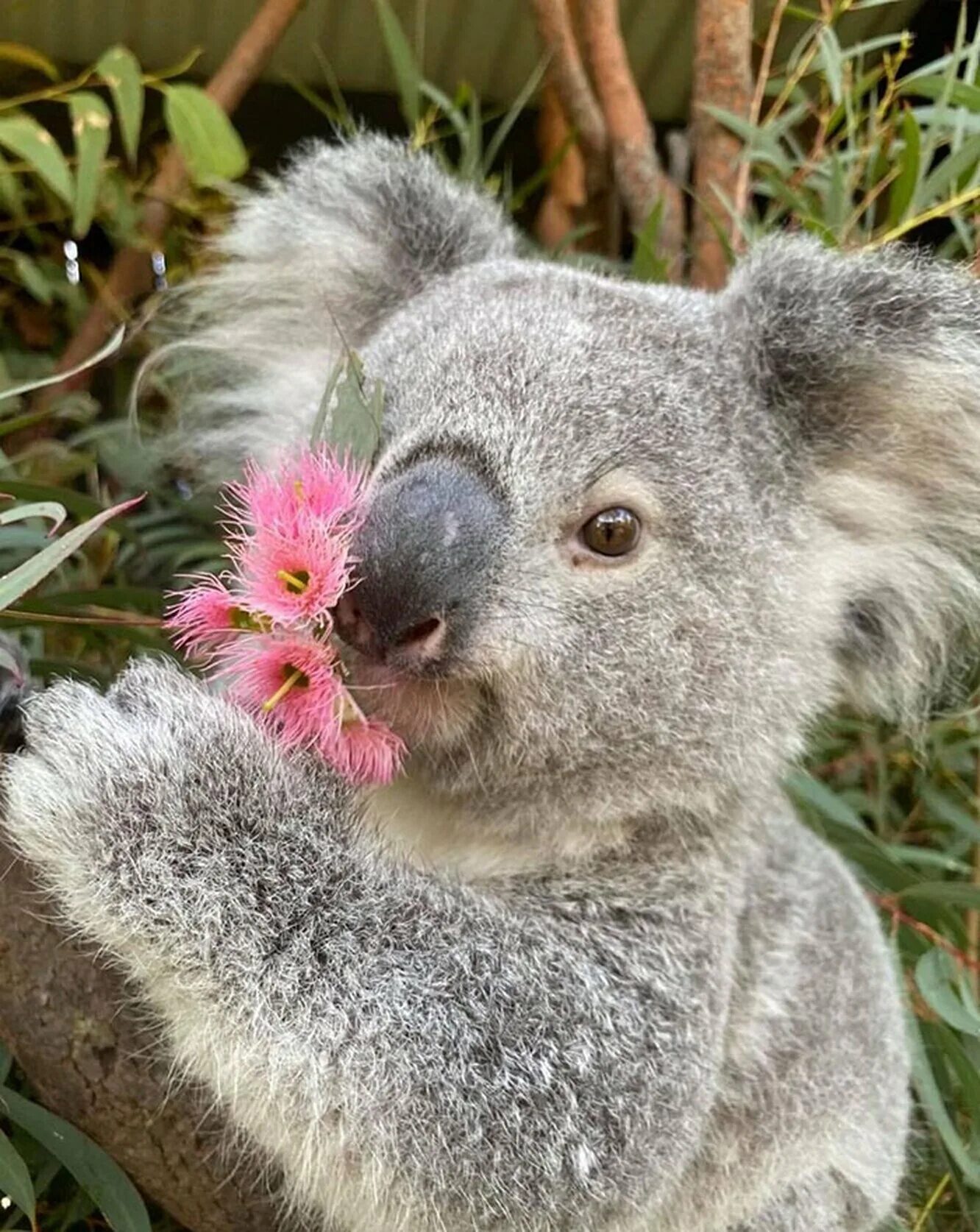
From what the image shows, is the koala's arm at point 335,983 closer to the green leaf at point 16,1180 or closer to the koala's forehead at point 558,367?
the green leaf at point 16,1180

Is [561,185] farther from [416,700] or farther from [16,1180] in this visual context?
[16,1180]

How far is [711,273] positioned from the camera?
233 centimetres

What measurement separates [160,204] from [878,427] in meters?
1.59

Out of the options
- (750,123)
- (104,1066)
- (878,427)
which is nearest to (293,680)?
(104,1066)

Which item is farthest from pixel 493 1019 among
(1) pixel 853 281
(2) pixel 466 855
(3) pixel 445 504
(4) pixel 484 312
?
(1) pixel 853 281

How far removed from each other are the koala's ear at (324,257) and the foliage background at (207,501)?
126mm

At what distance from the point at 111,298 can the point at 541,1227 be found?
1.79 meters

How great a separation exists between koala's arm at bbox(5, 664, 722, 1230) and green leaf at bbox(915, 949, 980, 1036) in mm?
530

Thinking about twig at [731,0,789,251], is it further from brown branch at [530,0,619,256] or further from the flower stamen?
the flower stamen

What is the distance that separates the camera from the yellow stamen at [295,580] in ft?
3.35

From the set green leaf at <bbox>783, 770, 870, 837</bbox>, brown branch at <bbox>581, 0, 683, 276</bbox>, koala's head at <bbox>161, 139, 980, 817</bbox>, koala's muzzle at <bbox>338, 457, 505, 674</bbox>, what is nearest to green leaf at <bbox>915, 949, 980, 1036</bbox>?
green leaf at <bbox>783, 770, 870, 837</bbox>

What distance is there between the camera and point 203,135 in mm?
1642

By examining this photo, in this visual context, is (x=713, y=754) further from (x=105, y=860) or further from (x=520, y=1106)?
(x=105, y=860)

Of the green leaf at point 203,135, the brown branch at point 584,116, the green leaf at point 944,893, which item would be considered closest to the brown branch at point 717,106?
the brown branch at point 584,116
